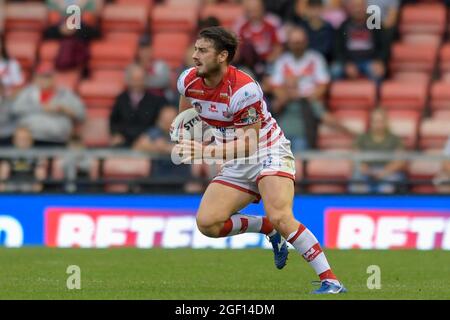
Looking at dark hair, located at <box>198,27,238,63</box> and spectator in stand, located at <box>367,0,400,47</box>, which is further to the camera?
spectator in stand, located at <box>367,0,400,47</box>

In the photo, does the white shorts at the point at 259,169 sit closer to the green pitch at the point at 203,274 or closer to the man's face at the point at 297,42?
the green pitch at the point at 203,274

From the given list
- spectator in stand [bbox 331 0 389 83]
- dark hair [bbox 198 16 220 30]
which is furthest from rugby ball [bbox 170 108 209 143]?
spectator in stand [bbox 331 0 389 83]

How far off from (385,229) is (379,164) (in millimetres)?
896

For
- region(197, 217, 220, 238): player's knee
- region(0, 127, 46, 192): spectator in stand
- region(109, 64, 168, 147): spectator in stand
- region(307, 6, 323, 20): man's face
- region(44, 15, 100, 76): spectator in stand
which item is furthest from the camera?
region(44, 15, 100, 76): spectator in stand

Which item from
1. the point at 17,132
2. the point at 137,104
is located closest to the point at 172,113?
the point at 137,104

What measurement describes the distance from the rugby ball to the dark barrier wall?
5.98 meters

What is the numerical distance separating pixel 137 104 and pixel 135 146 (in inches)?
23.3

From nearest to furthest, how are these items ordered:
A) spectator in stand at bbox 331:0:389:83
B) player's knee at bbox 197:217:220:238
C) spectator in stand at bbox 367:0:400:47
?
player's knee at bbox 197:217:220:238 → spectator in stand at bbox 331:0:389:83 → spectator in stand at bbox 367:0:400:47

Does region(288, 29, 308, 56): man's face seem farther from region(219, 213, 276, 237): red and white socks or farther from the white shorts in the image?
the white shorts

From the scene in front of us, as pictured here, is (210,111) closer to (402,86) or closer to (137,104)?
(137,104)

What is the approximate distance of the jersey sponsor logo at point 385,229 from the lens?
1677cm

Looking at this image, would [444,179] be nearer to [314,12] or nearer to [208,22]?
[314,12]

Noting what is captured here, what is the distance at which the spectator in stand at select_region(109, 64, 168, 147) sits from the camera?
17.8m
